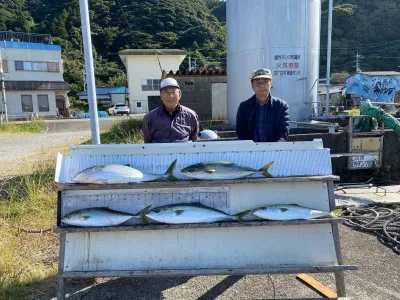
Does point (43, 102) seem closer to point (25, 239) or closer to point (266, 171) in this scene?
point (25, 239)

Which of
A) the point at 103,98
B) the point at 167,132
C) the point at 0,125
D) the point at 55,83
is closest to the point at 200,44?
the point at 103,98

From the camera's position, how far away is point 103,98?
203ft

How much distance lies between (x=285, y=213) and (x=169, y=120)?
1.61m

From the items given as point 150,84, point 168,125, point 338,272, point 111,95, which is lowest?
point 338,272

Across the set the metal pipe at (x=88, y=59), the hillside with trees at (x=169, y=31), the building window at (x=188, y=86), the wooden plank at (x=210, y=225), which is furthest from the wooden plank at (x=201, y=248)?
the hillside with trees at (x=169, y=31)

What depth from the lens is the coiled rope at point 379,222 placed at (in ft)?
14.0

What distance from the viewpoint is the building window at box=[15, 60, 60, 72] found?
1575 inches

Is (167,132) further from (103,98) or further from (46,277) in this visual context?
(103,98)

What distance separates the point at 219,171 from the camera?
272 cm

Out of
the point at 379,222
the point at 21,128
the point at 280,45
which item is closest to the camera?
the point at 379,222

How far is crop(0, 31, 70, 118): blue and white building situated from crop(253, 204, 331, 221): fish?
136 feet

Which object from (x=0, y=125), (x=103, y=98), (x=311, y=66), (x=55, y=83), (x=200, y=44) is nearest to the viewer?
(x=311, y=66)

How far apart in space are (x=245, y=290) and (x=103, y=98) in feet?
204

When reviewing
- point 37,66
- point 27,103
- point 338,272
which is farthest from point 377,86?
point 27,103
